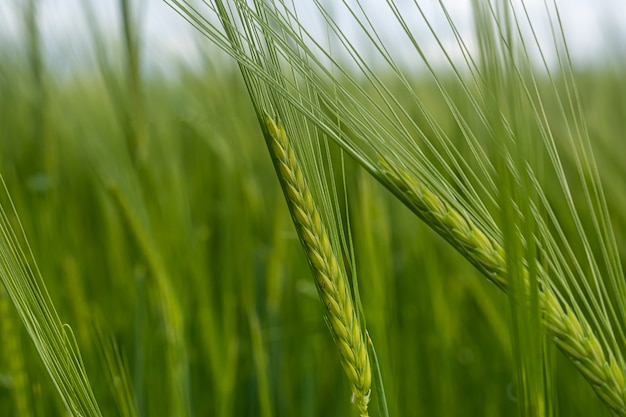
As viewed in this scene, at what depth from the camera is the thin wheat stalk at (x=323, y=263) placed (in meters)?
0.37

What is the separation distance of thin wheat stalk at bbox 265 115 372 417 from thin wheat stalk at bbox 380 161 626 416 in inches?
1.8

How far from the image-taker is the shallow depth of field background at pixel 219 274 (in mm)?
798

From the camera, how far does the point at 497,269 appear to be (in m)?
0.37

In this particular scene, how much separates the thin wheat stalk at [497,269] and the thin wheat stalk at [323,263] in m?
0.05

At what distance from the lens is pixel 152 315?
2.77ft

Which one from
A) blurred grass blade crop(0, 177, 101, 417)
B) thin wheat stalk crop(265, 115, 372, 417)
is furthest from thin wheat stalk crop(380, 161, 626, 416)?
blurred grass blade crop(0, 177, 101, 417)

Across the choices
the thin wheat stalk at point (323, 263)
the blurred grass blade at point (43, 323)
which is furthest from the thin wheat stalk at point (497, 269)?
the blurred grass blade at point (43, 323)

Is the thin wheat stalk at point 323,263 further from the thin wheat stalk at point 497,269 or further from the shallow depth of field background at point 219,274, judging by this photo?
the shallow depth of field background at point 219,274

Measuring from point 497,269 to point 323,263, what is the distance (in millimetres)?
92

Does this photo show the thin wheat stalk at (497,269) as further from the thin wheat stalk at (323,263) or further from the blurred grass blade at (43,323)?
the blurred grass blade at (43,323)

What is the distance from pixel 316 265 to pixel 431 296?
1.92 ft

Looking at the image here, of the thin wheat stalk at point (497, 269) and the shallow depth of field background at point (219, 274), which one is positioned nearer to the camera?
the thin wheat stalk at point (497, 269)

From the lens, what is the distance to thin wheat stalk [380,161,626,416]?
1.23 feet

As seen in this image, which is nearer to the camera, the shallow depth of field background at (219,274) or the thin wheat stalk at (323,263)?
the thin wheat stalk at (323,263)
